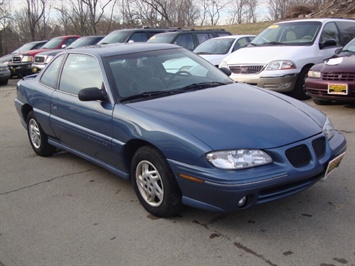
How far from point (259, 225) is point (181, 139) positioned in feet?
3.11

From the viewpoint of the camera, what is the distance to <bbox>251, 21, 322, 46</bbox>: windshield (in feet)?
28.1

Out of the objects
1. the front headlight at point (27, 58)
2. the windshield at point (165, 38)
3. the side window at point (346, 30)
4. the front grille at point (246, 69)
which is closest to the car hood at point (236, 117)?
the front grille at point (246, 69)

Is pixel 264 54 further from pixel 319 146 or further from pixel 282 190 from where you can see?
pixel 282 190

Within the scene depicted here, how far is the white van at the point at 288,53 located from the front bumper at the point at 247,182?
16.1ft

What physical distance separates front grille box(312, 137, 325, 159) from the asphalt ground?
1.72 ft

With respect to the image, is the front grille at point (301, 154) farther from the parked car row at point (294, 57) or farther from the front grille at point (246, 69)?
the front grille at point (246, 69)

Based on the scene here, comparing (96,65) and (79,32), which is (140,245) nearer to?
(96,65)

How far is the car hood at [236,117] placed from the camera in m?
3.00

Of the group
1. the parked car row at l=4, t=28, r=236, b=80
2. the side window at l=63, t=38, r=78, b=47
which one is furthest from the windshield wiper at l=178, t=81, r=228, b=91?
the side window at l=63, t=38, r=78, b=47

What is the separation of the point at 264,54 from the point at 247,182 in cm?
589

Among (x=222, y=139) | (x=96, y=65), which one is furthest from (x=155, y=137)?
(x=96, y=65)

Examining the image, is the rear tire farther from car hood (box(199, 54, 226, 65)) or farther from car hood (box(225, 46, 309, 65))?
car hood (box(199, 54, 226, 65))

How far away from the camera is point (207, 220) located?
336cm

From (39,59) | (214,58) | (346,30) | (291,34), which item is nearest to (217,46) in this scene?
(214,58)
